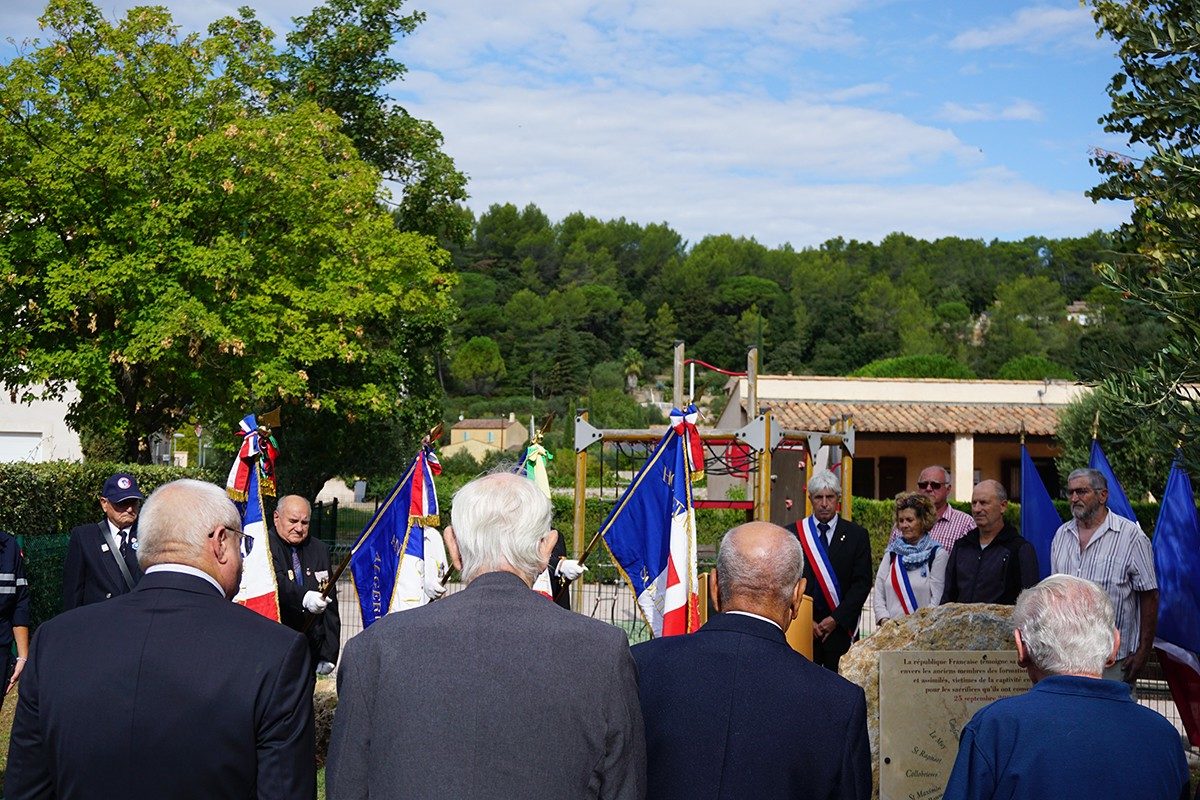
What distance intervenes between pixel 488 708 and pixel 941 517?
5877 mm

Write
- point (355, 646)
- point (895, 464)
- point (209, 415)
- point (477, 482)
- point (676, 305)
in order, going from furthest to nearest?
1. point (676, 305)
2. point (895, 464)
3. point (209, 415)
4. point (477, 482)
5. point (355, 646)

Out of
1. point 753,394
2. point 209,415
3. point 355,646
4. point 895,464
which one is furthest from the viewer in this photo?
point 895,464

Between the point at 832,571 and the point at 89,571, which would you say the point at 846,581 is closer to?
the point at 832,571

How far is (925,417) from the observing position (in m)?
37.2

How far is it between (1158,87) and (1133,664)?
3.27m

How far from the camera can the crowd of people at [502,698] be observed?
9.27 ft

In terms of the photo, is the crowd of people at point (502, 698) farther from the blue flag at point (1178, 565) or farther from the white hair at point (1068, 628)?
the blue flag at point (1178, 565)

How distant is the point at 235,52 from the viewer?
80.3 ft

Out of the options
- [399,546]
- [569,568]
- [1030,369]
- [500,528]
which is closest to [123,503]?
[399,546]

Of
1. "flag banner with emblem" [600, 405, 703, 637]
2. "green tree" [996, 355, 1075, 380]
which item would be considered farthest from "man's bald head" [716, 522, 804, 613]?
"green tree" [996, 355, 1075, 380]

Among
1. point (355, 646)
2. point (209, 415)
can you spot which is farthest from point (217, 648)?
point (209, 415)

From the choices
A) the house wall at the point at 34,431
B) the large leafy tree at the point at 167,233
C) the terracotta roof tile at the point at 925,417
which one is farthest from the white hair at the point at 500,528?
the house wall at the point at 34,431

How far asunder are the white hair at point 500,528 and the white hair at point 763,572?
55 centimetres

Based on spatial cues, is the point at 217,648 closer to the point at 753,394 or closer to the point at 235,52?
the point at 753,394
